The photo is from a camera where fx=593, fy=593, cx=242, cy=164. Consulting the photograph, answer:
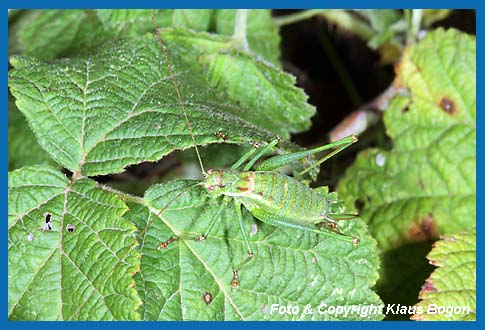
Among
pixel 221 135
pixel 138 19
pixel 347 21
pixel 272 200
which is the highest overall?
pixel 347 21

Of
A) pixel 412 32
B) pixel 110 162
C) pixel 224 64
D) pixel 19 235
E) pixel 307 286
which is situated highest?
pixel 412 32

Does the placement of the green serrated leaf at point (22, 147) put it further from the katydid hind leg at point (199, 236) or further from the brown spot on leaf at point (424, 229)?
the brown spot on leaf at point (424, 229)

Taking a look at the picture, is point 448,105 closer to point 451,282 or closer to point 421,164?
point 421,164

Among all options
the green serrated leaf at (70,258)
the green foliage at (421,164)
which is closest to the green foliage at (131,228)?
the green serrated leaf at (70,258)

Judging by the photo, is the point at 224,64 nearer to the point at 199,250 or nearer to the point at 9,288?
the point at 199,250

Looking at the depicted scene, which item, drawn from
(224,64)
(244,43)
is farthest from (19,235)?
(244,43)

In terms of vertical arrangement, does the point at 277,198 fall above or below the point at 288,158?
below

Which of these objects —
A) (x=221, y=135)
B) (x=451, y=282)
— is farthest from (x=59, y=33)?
(x=451, y=282)
